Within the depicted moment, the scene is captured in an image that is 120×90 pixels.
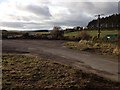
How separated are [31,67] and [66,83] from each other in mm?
3674

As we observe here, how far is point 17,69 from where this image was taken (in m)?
13.2

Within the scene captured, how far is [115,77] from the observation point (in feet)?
40.9

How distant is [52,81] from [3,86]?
2.00m

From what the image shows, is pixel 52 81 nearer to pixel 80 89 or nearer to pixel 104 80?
pixel 80 89

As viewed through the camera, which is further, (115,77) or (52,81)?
(115,77)

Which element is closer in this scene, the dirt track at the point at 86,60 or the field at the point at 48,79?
the field at the point at 48,79

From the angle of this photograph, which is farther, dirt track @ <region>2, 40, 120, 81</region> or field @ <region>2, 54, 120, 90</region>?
dirt track @ <region>2, 40, 120, 81</region>

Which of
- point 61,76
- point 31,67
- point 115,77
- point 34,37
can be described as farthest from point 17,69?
point 34,37

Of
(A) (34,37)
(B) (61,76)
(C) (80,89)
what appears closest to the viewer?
(C) (80,89)

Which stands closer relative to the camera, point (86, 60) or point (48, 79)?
point (48, 79)

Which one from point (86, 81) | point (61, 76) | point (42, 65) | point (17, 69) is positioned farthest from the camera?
point (42, 65)

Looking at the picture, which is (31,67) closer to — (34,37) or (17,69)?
(17,69)

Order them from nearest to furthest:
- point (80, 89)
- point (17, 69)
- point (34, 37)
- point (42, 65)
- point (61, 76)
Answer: point (80, 89) < point (61, 76) < point (17, 69) < point (42, 65) < point (34, 37)

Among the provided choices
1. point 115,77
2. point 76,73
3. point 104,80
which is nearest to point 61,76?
point 76,73
